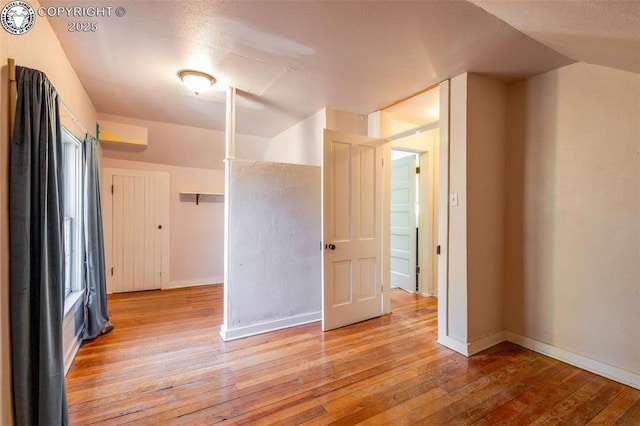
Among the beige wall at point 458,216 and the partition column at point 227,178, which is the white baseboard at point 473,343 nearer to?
the beige wall at point 458,216

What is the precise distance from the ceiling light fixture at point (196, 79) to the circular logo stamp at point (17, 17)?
1034 millimetres

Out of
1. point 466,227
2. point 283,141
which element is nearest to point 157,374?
point 466,227

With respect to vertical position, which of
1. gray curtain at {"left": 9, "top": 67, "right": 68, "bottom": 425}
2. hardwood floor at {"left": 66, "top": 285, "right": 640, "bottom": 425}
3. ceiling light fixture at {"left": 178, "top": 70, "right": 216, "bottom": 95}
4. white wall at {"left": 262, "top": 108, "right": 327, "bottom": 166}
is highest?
ceiling light fixture at {"left": 178, "top": 70, "right": 216, "bottom": 95}

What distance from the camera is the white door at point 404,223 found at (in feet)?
14.7

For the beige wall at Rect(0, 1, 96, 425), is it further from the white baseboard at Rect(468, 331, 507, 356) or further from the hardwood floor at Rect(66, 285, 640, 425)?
the white baseboard at Rect(468, 331, 507, 356)

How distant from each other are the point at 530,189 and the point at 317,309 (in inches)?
99.1

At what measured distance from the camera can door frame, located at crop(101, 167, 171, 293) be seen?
4.25 meters

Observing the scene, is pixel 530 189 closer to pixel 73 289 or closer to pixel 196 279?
pixel 73 289

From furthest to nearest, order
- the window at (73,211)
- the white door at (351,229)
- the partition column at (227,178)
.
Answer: the white door at (351,229) → the partition column at (227,178) → the window at (73,211)

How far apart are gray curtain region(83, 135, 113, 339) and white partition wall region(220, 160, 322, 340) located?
1.28 metres

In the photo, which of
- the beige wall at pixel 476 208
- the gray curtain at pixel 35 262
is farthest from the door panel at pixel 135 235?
the beige wall at pixel 476 208

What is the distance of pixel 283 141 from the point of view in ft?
14.7

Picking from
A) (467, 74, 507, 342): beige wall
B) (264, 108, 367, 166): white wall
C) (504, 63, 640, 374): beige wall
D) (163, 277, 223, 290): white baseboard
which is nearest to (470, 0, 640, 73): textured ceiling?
(504, 63, 640, 374): beige wall

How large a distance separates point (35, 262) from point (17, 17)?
127 cm
